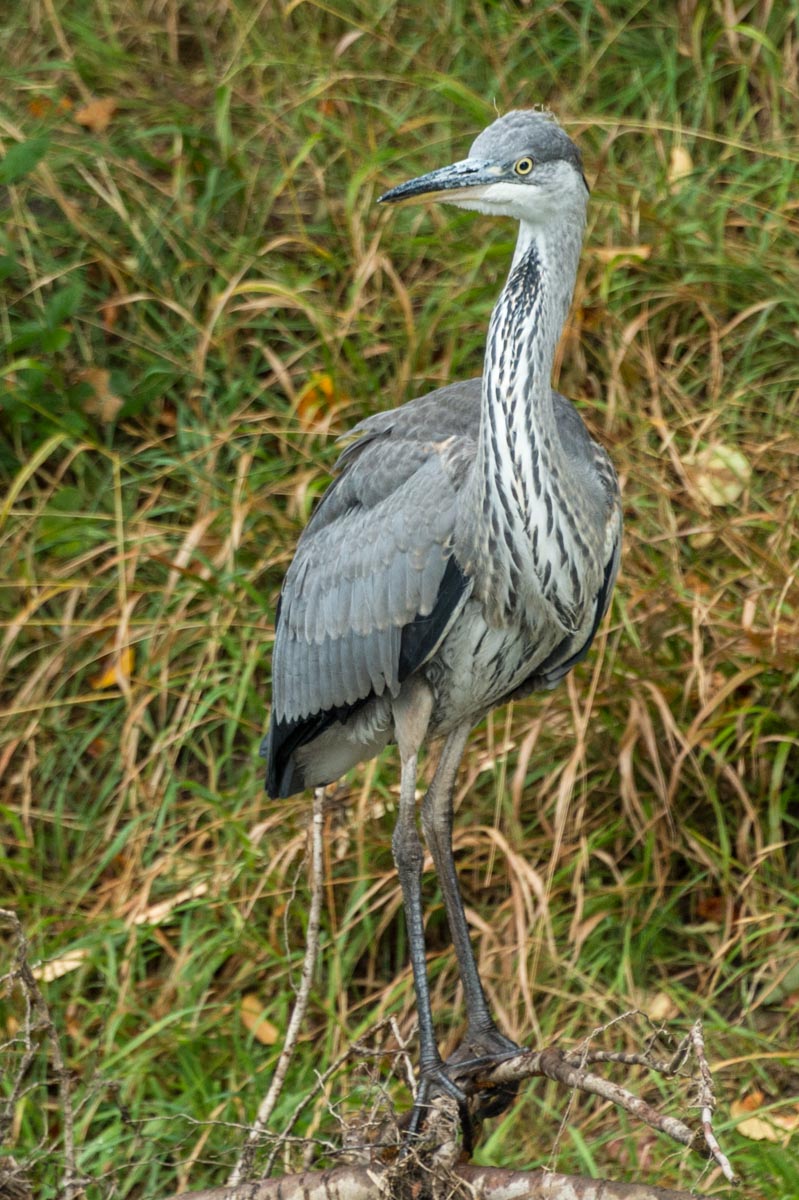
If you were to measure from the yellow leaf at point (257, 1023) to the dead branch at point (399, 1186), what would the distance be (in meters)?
1.52

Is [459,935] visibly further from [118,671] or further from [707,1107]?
[118,671]

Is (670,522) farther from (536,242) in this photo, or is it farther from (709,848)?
(536,242)

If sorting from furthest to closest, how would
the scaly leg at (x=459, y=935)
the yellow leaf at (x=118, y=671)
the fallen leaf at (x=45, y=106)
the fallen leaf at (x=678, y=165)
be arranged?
the fallen leaf at (x=45, y=106)
the fallen leaf at (x=678, y=165)
the yellow leaf at (x=118, y=671)
the scaly leg at (x=459, y=935)

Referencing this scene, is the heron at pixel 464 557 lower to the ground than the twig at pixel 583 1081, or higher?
higher

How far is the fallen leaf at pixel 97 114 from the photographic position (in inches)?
257

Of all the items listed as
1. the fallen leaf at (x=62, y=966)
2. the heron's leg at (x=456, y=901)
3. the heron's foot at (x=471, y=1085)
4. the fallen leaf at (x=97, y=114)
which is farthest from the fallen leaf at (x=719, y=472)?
the fallen leaf at (x=97, y=114)

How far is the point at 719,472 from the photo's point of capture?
5.14 metres

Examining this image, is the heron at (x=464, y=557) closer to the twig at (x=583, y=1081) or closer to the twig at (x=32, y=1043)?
the twig at (x=583, y=1081)

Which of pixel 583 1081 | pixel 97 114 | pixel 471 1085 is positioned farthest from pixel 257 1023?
pixel 97 114

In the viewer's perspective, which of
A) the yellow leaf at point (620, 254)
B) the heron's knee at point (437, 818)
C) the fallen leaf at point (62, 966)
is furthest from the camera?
the yellow leaf at point (620, 254)

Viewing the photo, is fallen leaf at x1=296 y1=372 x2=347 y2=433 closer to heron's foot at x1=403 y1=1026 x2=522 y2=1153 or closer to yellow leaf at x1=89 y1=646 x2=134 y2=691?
yellow leaf at x1=89 y1=646 x2=134 y2=691

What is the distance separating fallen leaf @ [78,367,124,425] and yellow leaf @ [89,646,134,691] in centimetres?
99

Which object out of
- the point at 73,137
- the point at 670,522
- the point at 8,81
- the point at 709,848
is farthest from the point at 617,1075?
the point at 8,81

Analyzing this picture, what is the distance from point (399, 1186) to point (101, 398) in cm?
366
